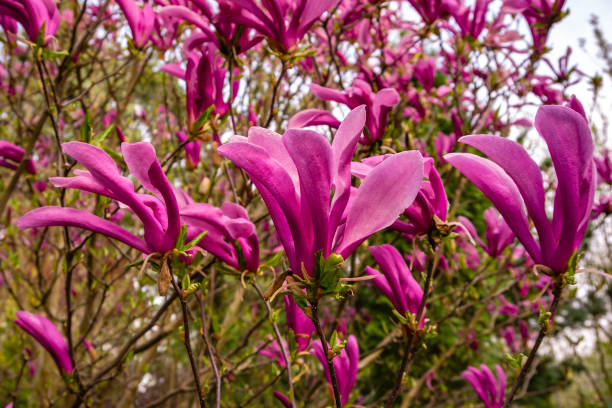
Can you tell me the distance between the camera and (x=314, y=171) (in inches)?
25.5

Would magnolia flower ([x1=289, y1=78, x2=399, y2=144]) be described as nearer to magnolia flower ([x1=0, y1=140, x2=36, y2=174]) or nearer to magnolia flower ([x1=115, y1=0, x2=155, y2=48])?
magnolia flower ([x1=115, y1=0, x2=155, y2=48])

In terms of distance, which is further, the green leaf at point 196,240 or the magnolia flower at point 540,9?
the magnolia flower at point 540,9

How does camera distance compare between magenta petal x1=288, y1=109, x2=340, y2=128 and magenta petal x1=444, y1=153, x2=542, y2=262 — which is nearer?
magenta petal x1=444, y1=153, x2=542, y2=262

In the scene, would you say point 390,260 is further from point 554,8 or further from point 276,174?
point 554,8

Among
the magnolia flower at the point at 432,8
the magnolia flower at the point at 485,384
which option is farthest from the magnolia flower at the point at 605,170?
the magnolia flower at the point at 485,384

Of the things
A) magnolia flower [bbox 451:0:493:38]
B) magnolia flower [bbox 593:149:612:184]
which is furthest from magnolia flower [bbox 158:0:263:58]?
magnolia flower [bbox 593:149:612:184]

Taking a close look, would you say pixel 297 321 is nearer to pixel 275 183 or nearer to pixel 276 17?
pixel 275 183

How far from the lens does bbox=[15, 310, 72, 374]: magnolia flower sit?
4.06 feet

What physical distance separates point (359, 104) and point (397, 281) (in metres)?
0.51

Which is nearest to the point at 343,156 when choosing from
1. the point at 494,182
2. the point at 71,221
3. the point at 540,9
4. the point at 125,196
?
the point at 494,182

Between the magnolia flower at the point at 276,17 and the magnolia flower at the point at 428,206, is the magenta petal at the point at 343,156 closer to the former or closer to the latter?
the magnolia flower at the point at 428,206

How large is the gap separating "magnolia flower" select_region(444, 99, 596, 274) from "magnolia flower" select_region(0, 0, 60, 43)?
1192 millimetres

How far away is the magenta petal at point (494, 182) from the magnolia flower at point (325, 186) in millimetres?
158

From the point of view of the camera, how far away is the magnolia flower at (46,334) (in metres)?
1.24
